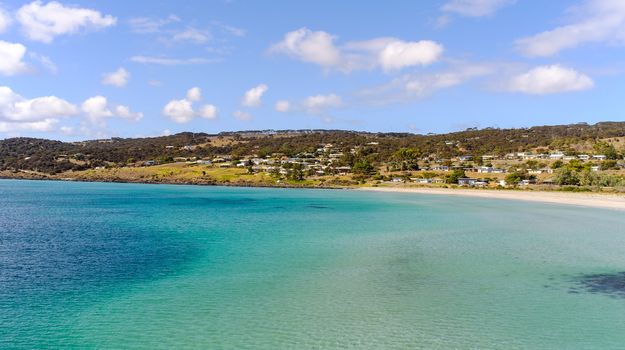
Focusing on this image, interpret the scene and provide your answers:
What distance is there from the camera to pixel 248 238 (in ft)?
103

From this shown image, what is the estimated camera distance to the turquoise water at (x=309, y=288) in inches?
521

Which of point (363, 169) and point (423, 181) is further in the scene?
point (363, 169)

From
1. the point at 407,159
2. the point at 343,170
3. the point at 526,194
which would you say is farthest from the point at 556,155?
the point at 343,170

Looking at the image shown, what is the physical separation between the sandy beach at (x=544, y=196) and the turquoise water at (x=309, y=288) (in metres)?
30.0

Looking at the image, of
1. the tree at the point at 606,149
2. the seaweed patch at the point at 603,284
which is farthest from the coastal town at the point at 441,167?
the seaweed patch at the point at 603,284

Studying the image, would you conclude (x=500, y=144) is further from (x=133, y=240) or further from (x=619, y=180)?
(x=133, y=240)

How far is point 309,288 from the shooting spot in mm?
18359

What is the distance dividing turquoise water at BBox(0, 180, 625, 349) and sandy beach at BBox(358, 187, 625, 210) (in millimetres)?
30034

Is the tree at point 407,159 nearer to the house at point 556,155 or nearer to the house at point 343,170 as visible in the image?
the house at point 343,170

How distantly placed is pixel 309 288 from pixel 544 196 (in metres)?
67.2

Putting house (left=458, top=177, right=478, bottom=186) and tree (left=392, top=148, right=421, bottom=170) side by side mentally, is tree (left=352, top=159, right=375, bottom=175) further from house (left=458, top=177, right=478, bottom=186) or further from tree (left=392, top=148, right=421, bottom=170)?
house (left=458, top=177, right=478, bottom=186)

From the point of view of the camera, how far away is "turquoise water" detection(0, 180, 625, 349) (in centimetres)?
1324

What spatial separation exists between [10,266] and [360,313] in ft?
52.2

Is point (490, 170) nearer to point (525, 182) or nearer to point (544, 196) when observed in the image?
point (525, 182)
